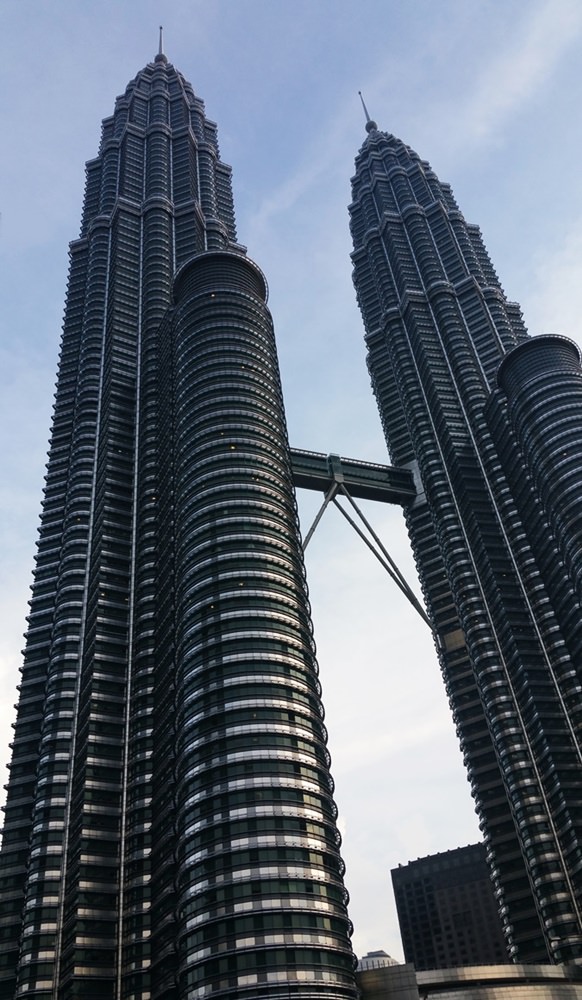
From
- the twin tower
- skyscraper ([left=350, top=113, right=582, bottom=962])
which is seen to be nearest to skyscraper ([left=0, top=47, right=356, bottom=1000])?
the twin tower

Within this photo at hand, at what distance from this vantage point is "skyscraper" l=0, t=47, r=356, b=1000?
305 feet

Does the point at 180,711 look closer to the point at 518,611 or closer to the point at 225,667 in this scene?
the point at 225,667

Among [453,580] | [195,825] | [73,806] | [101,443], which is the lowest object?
[195,825]

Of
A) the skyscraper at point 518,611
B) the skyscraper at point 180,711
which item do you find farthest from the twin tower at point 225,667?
the skyscraper at point 518,611

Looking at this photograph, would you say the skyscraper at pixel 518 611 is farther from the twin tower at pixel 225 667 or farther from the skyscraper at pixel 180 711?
the skyscraper at pixel 180 711

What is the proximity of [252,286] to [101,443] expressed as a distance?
142 feet

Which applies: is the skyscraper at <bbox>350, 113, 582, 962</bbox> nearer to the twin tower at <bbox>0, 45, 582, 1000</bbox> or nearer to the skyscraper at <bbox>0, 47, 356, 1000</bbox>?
the twin tower at <bbox>0, 45, 582, 1000</bbox>

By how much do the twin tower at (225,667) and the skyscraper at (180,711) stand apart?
326mm

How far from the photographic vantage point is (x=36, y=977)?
106m

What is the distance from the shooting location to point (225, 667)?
363ft

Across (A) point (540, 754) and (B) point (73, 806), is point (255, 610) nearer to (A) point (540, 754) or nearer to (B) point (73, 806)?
(B) point (73, 806)

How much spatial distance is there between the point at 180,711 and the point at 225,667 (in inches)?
332

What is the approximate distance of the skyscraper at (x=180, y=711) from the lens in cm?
9300

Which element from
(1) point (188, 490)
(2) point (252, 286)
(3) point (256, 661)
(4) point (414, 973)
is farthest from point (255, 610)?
(2) point (252, 286)
